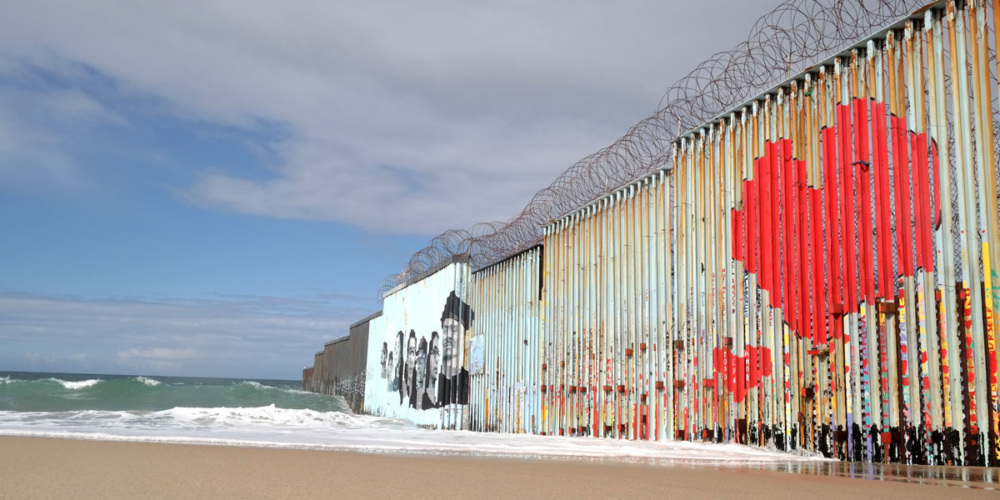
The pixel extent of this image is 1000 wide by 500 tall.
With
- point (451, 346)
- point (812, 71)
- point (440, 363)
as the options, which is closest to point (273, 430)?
point (451, 346)

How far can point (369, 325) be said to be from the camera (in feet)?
83.4

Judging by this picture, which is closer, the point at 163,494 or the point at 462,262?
the point at 163,494

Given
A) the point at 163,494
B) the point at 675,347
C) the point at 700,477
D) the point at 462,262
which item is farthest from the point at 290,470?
the point at 462,262

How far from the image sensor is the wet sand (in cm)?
337

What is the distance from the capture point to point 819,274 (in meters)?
7.67

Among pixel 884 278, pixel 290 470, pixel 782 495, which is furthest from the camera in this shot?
pixel 884 278

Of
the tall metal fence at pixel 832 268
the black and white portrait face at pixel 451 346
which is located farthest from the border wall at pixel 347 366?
the tall metal fence at pixel 832 268

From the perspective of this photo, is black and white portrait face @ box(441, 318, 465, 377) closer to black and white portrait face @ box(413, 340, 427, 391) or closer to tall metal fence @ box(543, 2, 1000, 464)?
black and white portrait face @ box(413, 340, 427, 391)

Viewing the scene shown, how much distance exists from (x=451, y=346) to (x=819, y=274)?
36.1ft

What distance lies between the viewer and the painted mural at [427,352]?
17.5 m

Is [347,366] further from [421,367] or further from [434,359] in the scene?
[434,359]

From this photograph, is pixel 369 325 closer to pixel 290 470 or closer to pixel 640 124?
pixel 640 124

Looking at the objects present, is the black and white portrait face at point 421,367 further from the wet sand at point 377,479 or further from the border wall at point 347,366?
the wet sand at point 377,479

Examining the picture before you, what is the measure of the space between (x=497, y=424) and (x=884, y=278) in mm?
9589
